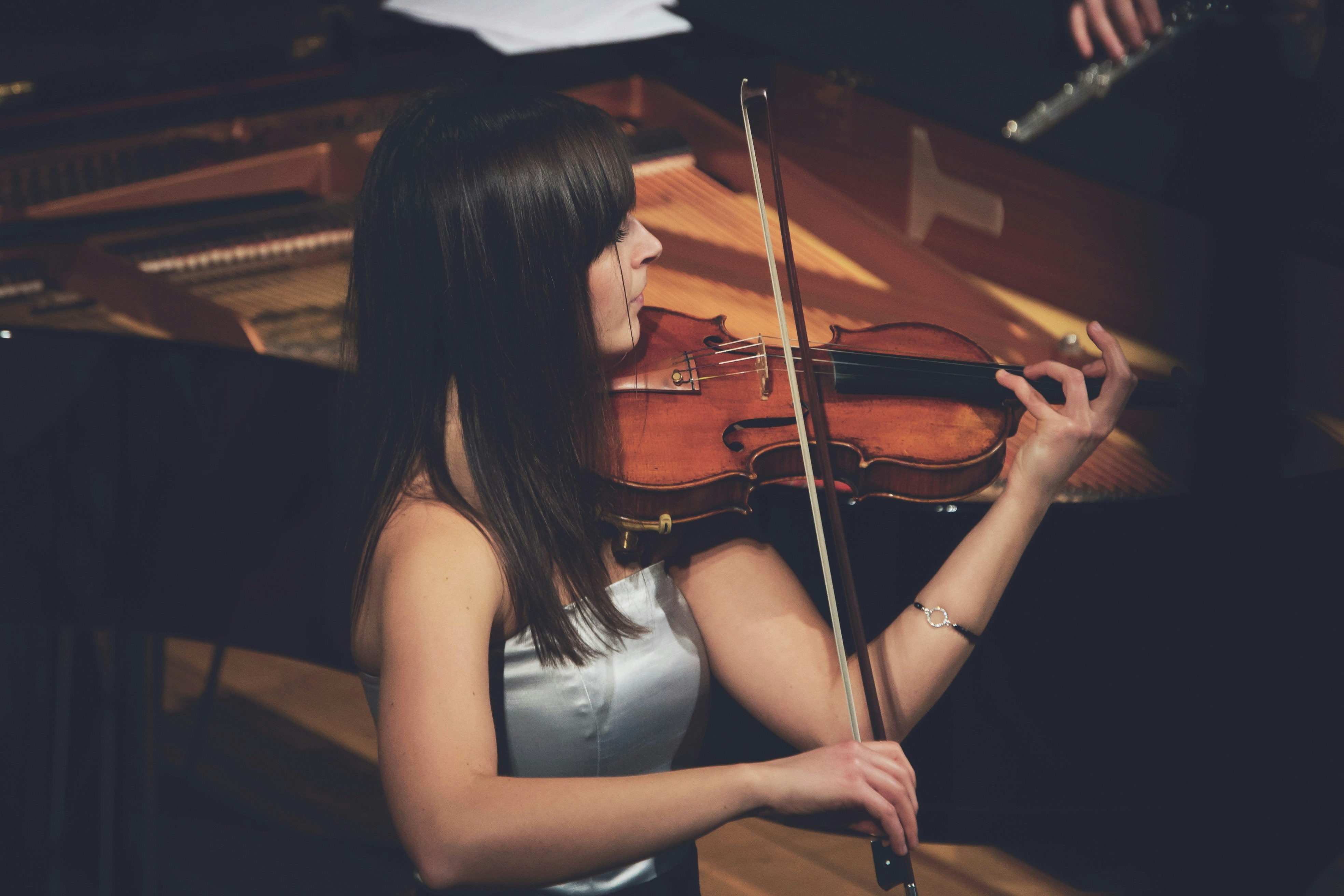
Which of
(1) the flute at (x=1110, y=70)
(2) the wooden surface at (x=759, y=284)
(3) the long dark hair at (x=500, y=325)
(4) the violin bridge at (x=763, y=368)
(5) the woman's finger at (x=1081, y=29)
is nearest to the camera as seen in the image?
(3) the long dark hair at (x=500, y=325)

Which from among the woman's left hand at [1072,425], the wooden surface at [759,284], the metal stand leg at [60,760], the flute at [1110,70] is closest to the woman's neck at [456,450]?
the woman's left hand at [1072,425]

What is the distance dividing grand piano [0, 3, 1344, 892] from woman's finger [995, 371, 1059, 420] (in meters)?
0.15

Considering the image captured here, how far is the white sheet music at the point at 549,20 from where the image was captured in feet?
10.0

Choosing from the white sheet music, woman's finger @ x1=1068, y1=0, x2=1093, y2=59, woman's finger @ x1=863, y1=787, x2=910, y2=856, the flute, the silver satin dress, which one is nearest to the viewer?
woman's finger @ x1=863, y1=787, x2=910, y2=856

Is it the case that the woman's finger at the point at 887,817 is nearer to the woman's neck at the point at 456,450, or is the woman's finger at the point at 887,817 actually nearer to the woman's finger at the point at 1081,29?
the woman's neck at the point at 456,450

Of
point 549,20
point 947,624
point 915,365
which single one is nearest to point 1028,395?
point 915,365

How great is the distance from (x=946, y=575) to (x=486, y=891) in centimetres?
55

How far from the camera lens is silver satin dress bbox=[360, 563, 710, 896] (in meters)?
1.23

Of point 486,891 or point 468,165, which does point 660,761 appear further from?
point 468,165

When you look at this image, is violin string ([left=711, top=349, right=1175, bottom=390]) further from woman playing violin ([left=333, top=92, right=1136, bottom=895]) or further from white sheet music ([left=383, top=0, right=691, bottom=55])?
white sheet music ([left=383, top=0, right=691, bottom=55])

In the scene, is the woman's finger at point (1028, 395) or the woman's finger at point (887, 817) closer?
the woman's finger at point (887, 817)

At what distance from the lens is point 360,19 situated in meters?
3.12

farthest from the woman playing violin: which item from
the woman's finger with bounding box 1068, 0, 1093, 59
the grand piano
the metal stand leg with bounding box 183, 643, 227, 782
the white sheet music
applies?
the white sheet music

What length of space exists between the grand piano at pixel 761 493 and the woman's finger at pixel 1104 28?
1.69ft
